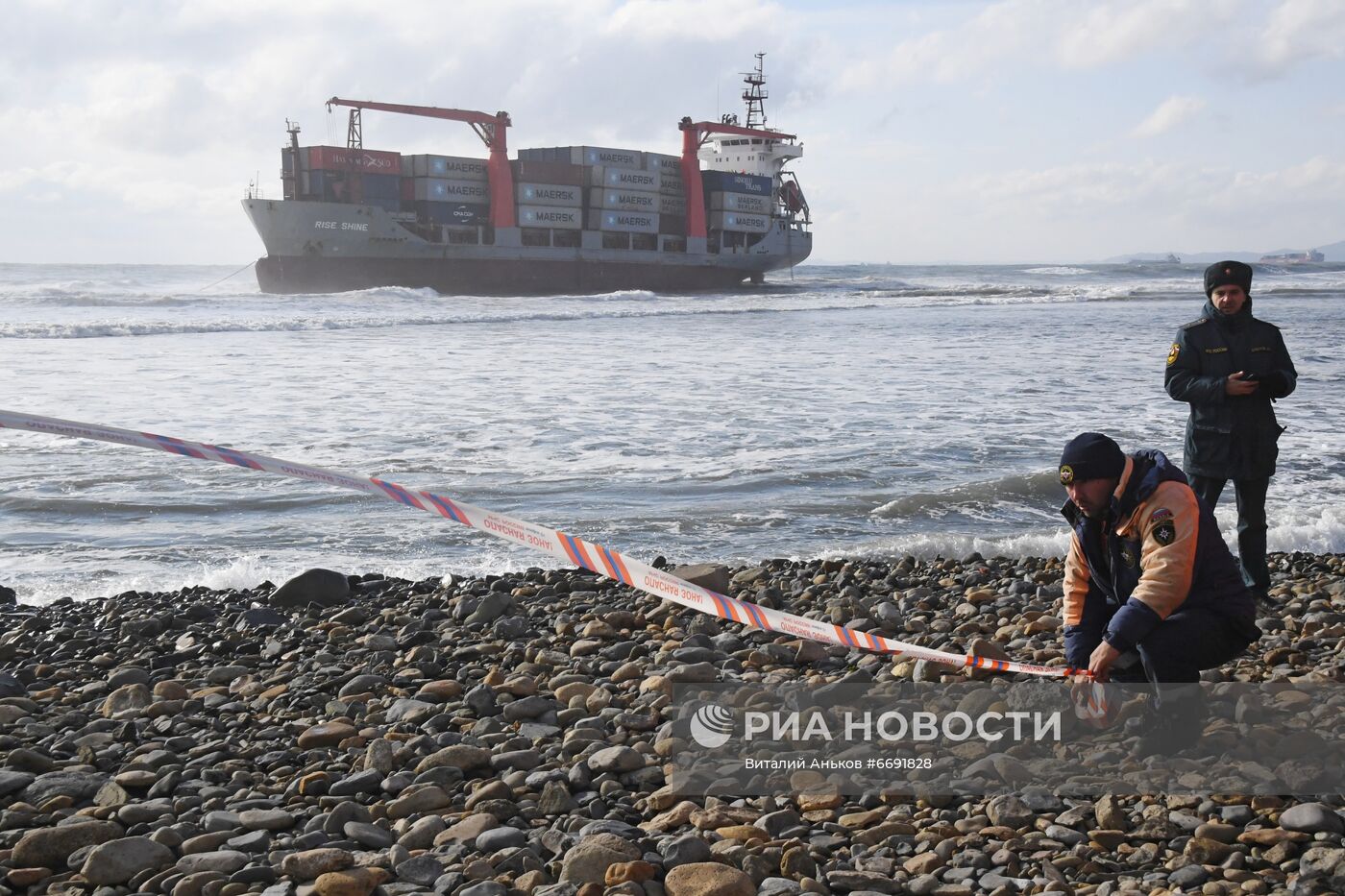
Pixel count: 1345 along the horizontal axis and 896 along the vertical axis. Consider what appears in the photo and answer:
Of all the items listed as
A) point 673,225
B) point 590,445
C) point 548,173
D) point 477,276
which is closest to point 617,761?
point 590,445

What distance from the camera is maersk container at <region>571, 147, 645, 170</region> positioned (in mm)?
54844

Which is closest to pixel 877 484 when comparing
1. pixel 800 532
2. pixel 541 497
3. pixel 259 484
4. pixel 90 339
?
pixel 800 532

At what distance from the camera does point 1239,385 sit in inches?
193

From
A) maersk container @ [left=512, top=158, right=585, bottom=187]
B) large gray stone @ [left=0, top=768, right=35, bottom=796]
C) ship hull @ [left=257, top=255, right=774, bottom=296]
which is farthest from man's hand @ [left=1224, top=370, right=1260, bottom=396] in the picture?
maersk container @ [left=512, top=158, right=585, bottom=187]

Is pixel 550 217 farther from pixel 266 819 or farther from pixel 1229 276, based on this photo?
pixel 266 819

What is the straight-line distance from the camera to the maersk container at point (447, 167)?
50406mm

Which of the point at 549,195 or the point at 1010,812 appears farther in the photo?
the point at 549,195

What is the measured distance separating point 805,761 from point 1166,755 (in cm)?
105

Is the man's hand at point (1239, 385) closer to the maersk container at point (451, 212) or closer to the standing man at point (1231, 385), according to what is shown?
the standing man at point (1231, 385)

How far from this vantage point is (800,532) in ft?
26.3

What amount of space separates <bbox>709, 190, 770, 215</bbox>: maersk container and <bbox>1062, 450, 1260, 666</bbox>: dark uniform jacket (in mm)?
56240

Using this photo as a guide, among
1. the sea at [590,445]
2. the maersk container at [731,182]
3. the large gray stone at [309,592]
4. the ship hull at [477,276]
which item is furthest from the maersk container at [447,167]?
the large gray stone at [309,592]

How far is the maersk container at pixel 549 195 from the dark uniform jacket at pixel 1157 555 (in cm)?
5073

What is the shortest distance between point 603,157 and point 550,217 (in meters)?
4.88
